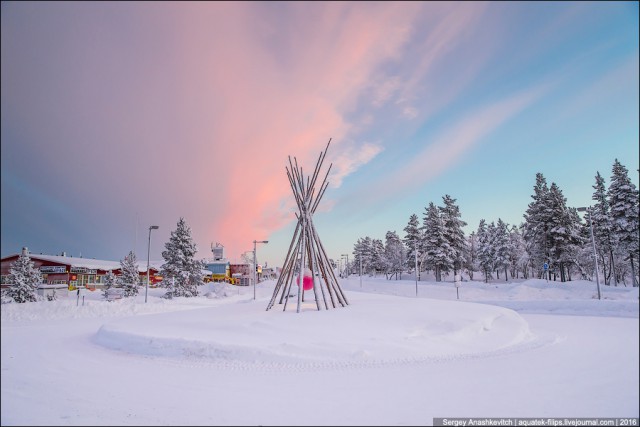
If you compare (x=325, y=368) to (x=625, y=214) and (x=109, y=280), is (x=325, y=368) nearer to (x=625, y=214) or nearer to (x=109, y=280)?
(x=625, y=214)

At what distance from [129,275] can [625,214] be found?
1445 inches

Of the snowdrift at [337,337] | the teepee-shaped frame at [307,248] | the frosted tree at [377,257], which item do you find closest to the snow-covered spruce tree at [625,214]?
the snowdrift at [337,337]

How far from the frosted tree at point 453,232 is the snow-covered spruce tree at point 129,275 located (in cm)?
3365

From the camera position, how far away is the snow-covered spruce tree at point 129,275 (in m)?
33.3

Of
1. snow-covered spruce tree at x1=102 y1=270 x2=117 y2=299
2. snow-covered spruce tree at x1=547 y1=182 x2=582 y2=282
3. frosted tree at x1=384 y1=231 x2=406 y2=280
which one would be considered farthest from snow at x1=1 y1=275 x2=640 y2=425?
frosted tree at x1=384 y1=231 x2=406 y2=280

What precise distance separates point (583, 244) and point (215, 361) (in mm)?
20394

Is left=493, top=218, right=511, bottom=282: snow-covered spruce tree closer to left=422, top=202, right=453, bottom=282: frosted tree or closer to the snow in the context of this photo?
left=422, top=202, right=453, bottom=282: frosted tree

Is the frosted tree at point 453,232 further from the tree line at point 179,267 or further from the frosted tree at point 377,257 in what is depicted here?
the tree line at point 179,267

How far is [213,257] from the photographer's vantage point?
222ft

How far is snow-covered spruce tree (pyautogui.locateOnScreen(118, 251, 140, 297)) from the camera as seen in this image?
1311 inches

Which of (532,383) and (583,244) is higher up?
(583,244)

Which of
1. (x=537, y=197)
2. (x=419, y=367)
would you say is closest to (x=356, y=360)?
(x=419, y=367)

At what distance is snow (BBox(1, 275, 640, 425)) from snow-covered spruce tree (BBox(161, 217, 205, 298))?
18789mm

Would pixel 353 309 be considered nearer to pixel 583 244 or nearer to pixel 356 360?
pixel 356 360
